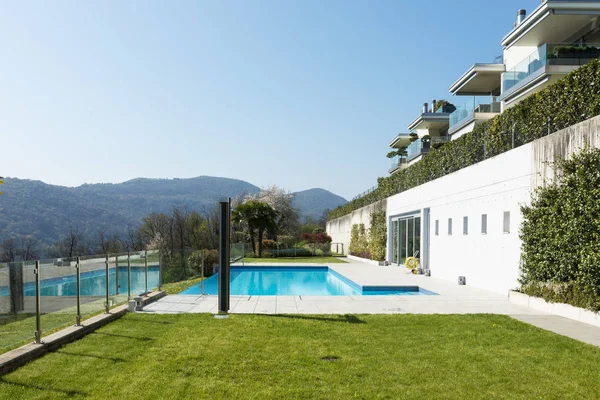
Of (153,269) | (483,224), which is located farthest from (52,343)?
(483,224)

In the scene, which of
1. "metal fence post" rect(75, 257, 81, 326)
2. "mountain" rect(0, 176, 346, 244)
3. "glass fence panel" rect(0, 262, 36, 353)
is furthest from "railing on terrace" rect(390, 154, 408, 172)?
"glass fence panel" rect(0, 262, 36, 353)

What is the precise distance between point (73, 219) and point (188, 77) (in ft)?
192

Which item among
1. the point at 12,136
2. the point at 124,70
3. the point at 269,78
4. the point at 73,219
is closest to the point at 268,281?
the point at 269,78

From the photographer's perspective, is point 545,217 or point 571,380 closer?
point 571,380

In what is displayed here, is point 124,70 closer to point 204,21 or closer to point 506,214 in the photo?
point 204,21

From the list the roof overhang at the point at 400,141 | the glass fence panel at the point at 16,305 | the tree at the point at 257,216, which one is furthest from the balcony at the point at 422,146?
A: the glass fence panel at the point at 16,305

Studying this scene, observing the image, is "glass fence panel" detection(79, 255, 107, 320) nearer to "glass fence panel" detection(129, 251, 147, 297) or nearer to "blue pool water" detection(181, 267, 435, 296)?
"glass fence panel" detection(129, 251, 147, 297)

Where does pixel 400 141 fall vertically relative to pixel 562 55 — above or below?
above

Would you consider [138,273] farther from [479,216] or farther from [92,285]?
[479,216]

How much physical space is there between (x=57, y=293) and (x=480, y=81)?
2424 cm

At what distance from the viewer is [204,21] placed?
1384cm

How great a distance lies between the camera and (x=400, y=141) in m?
42.1

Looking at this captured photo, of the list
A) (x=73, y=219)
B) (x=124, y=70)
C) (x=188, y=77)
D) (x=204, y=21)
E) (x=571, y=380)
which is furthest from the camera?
(x=73, y=219)

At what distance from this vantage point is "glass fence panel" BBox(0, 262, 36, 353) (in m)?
5.41
